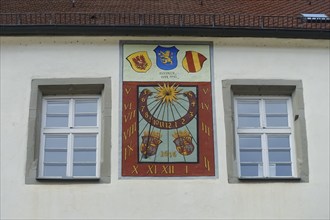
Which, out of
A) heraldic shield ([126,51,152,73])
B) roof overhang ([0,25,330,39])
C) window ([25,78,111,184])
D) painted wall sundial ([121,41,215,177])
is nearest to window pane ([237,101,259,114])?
painted wall sundial ([121,41,215,177])

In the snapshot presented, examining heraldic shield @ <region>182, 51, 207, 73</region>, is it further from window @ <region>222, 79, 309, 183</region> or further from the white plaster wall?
window @ <region>222, 79, 309, 183</region>

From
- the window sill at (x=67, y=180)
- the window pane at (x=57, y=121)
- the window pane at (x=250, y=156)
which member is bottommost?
the window sill at (x=67, y=180)

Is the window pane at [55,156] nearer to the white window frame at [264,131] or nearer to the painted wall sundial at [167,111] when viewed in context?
the painted wall sundial at [167,111]

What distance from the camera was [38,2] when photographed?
12.3 meters

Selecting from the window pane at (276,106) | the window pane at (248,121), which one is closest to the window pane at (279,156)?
the window pane at (248,121)

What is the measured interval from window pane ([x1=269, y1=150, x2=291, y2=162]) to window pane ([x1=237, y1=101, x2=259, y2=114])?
718mm

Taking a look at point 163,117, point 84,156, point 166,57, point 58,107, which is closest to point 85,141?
point 84,156

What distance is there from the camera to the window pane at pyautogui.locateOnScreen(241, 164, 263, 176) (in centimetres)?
1000

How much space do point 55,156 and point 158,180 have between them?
5.47 feet

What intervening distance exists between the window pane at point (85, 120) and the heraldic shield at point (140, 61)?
1.03 m

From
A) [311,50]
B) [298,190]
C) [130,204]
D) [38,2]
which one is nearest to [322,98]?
[311,50]

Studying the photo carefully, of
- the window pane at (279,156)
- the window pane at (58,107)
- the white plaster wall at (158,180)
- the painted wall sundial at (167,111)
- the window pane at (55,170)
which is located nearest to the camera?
the white plaster wall at (158,180)

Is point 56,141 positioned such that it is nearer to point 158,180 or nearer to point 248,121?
point 158,180

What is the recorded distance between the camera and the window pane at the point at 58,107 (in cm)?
1026
